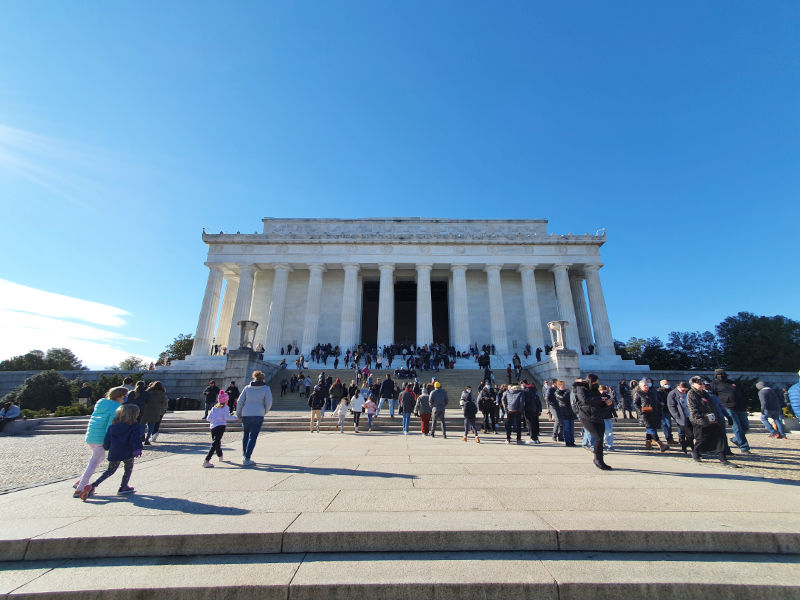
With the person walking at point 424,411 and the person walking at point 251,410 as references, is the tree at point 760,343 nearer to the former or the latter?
the person walking at point 424,411

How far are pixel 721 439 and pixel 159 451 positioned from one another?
12321mm

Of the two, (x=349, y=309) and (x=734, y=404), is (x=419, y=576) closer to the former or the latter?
(x=734, y=404)

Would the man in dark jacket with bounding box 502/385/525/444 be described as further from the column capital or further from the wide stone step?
the column capital

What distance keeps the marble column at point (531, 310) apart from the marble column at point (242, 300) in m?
25.8

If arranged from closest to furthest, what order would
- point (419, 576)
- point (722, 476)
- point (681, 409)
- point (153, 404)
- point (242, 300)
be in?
point (419, 576) < point (722, 476) < point (681, 409) < point (153, 404) < point (242, 300)

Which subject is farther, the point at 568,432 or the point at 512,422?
the point at 512,422

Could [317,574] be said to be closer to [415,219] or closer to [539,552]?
[539,552]

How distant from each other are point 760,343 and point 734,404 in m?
44.0

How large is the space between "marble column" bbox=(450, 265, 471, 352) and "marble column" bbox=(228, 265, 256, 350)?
19159 mm

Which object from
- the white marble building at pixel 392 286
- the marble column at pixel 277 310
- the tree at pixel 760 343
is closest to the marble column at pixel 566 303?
the white marble building at pixel 392 286

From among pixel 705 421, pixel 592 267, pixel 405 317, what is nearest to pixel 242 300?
pixel 405 317

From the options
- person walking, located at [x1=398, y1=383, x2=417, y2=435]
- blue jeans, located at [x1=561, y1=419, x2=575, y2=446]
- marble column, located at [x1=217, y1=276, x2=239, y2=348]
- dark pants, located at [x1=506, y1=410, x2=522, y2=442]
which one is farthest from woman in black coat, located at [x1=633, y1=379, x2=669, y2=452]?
marble column, located at [x1=217, y1=276, x2=239, y2=348]

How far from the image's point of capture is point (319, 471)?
6242 millimetres

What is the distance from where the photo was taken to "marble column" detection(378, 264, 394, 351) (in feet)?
106
